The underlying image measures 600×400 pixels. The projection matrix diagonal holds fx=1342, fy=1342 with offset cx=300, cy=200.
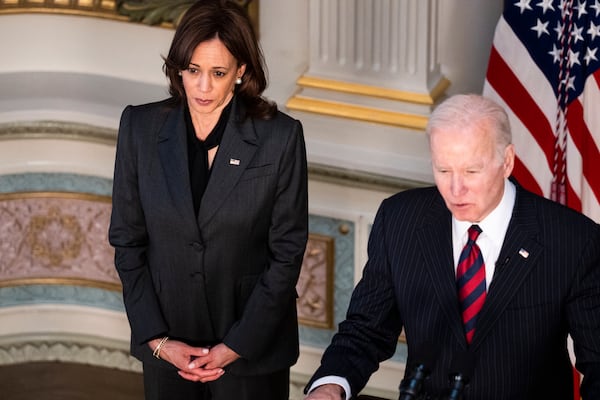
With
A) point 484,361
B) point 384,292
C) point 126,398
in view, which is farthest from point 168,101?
point 126,398

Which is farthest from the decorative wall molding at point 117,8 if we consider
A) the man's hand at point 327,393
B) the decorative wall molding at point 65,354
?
the man's hand at point 327,393

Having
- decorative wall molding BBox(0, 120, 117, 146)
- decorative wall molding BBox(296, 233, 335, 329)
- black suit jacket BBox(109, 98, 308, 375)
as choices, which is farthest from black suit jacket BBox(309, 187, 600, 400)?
decorative wall molding BBox(0, 120, 117, 146)

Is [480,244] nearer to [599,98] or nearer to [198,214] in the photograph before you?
[198,214]

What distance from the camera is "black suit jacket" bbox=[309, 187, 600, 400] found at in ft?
10.1

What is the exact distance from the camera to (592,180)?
4.72 m

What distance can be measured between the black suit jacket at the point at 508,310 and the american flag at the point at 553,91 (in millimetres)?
1633

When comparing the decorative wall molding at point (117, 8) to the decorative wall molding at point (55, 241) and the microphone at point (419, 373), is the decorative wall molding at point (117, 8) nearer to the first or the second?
the decorative wall molding at point (55, 241)

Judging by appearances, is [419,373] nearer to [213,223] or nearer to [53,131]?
[213,223]

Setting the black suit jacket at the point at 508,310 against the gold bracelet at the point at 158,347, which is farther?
the gold bracelet at the point at 158,347

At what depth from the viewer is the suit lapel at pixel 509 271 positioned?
3.07 metres

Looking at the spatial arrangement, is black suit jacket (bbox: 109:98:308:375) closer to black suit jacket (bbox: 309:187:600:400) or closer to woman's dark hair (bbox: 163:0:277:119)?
woman's dark hair (bbox: 163:0:277:119)

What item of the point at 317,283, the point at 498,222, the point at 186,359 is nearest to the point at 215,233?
the point at 186,359

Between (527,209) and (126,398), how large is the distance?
297 centimetres

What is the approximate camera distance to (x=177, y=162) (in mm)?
3803
